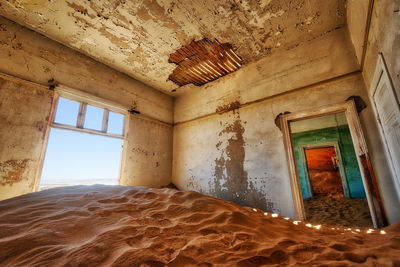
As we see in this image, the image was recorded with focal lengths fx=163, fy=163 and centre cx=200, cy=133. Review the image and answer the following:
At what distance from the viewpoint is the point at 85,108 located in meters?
4.09

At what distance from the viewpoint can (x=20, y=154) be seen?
10.1 ft

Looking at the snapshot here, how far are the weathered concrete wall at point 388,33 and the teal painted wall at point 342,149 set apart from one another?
5911 mm

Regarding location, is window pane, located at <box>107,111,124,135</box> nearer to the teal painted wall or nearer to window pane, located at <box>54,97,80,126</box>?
window pane, located at <box>54,97,80,126</box>

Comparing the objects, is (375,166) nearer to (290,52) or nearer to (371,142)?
(371,142)

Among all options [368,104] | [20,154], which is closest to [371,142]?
[368,104]

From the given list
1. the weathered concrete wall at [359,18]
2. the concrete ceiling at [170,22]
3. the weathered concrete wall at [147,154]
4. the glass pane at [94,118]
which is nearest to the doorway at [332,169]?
the weathered concrete wall at [359,18]

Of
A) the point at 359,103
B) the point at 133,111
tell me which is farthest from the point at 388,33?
the point at 133,111

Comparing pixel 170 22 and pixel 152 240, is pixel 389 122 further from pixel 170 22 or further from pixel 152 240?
pixel 170 22

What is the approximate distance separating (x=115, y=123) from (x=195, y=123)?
7.92 feet

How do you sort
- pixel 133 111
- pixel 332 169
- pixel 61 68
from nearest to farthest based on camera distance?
pixel 61 68 → pixel 133 111 → pixel 332 169

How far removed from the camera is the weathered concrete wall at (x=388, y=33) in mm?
1571

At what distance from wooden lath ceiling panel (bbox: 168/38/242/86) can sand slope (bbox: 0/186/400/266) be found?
3535 mm

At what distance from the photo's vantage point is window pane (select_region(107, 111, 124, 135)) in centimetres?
450

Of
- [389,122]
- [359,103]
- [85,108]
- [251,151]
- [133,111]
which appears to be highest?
[133,111]
